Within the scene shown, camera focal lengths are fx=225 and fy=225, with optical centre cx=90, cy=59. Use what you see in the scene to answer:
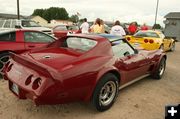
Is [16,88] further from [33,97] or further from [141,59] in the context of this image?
[141,59]

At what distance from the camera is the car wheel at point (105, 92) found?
12.4 feet

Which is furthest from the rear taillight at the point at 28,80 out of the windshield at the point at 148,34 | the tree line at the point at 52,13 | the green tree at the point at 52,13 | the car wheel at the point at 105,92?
the tree line at the point at 52,13

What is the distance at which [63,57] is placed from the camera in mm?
3846

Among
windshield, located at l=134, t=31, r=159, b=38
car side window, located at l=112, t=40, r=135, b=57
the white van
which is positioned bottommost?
car side window, located at l=112, t=40, r=135, b=57

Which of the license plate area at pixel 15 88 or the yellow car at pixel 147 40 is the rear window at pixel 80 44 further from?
the yellow car at pixel 147 40

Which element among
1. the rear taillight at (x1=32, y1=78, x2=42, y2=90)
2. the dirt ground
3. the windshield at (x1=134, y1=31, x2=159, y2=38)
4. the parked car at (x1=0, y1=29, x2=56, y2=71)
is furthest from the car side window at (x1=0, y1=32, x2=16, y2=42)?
the windshield at (x1=134, y1=31, x2=159, y2=38)

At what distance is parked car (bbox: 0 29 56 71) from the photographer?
5836 millimetres

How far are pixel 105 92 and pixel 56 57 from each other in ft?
3.58

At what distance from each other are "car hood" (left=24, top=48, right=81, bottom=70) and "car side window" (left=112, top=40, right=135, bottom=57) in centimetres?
91

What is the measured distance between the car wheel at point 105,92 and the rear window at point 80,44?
27.3 inches

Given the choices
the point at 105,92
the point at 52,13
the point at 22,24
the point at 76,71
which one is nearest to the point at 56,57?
the point at 76,71

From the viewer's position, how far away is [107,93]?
4.15m

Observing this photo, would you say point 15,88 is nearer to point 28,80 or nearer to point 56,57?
point 28,80

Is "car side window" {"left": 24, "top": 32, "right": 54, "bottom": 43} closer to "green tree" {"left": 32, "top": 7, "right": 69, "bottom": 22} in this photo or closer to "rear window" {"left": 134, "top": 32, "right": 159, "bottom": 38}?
"rear window" {"left": 134, "top": 32, "right": 159, "bottom": 38}
